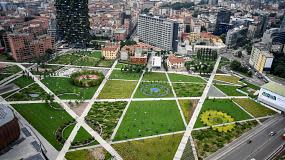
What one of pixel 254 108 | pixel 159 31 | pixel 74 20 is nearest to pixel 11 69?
pixel 74 20

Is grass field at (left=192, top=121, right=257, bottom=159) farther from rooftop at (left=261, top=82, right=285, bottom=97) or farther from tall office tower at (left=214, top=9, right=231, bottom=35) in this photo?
tall office tower at (left=214, top=9, right=231, bottom=35)

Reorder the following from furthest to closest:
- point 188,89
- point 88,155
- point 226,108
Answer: point 188,89
point 226,108
point 88,155

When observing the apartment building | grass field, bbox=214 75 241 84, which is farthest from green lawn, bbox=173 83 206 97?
the apartment building

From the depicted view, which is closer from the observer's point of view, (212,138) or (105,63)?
(212,138)

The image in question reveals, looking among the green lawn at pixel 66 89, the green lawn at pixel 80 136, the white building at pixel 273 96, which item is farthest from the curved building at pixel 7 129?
the white building at pixel 273 96

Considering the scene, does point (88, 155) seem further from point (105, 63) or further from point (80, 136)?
point (105, 63)

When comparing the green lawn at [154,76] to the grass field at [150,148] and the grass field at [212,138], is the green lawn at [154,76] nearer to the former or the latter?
the grass field at [212,138]

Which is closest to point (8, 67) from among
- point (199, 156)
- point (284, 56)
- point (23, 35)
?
point (23, 35)

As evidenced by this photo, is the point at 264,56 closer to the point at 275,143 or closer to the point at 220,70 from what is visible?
the point at 220,70
